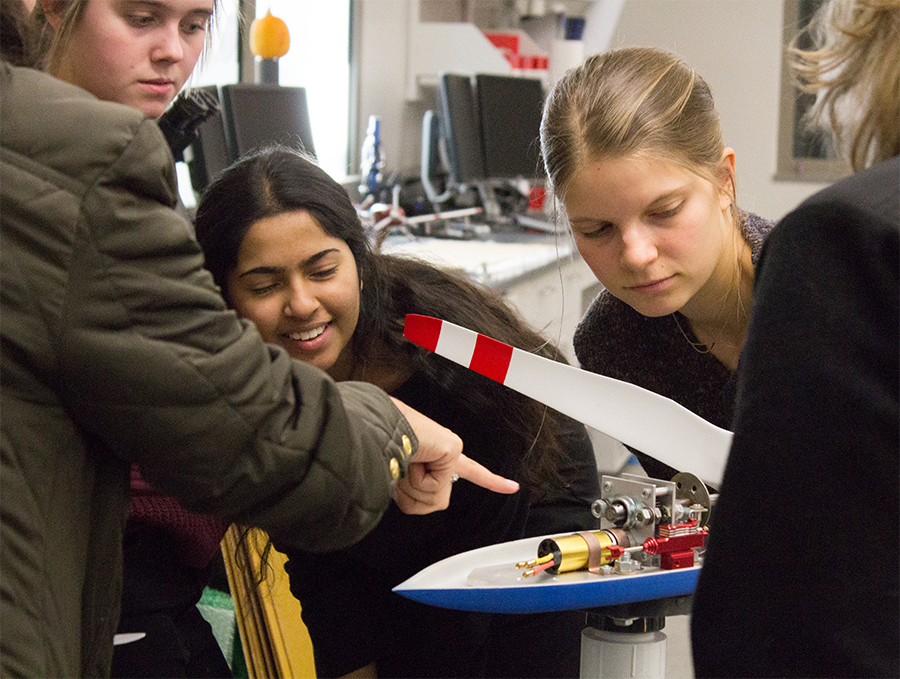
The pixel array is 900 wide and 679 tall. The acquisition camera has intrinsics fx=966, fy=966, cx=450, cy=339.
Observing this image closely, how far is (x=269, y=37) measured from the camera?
98.9 inches

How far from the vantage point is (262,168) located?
1399mm

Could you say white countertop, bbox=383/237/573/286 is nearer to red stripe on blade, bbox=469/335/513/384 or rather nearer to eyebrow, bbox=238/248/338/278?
eyebrow, bbox=238/248/338/278

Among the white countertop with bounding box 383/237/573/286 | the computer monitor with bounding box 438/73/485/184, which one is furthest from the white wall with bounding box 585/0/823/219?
the white countertop with bounding box 383/237/573/286

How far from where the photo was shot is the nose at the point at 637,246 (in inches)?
44.9

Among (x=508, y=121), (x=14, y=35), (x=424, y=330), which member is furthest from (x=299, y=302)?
(x=508, y=121)

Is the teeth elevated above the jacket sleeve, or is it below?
below

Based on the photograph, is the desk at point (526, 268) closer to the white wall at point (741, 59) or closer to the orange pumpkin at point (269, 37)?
the orange pumpkin at point (269, 37)

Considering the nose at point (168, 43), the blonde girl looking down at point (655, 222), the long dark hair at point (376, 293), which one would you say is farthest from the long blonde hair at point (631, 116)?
the nose at point (168, 43)

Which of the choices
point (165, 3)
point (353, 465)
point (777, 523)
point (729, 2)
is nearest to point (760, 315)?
point (777, 523)

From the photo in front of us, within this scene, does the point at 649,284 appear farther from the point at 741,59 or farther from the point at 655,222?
the point at 741,59

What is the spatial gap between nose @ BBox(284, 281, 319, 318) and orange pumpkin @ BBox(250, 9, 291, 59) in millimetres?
1392

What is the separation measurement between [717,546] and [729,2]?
16.5ft

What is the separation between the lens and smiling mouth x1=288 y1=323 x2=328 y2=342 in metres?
1.35

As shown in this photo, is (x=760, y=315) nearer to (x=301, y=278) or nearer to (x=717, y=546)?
(x=717, y=546)
